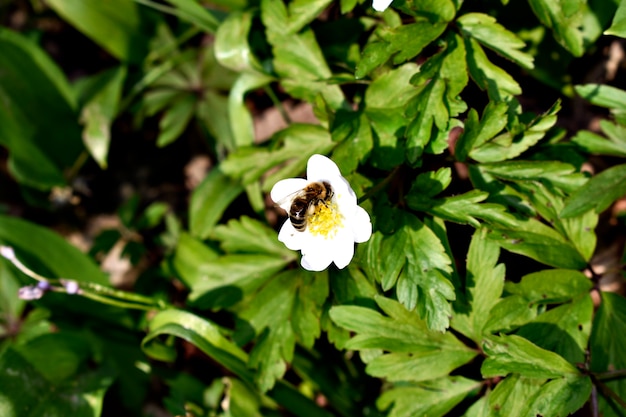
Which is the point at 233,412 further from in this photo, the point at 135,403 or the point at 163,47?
the point at 163,47

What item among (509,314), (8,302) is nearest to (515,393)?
(509,314)

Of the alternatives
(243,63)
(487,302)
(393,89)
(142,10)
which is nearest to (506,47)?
(393,89)

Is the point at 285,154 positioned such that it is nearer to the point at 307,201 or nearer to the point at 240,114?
the point at 307,201

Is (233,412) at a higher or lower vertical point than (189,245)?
lower

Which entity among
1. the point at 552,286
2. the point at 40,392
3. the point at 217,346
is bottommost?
the point at 40,392

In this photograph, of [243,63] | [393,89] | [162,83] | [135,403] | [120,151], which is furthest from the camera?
[120,151]

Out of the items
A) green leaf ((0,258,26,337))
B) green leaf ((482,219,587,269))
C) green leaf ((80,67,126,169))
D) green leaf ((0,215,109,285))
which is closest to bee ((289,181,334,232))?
green leaf ((482,219,587,269))
